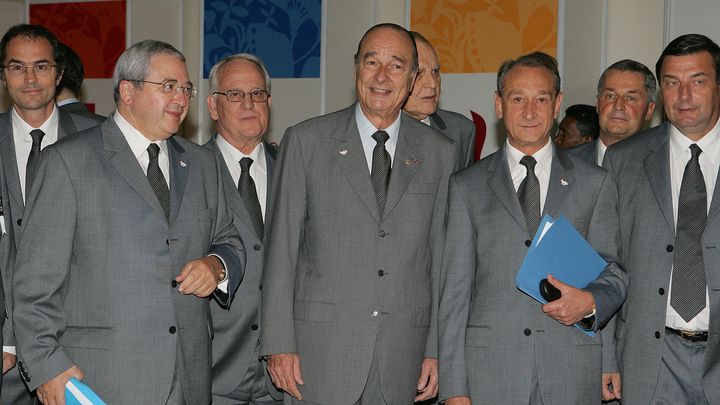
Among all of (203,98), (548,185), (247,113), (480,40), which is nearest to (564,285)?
(548,185)

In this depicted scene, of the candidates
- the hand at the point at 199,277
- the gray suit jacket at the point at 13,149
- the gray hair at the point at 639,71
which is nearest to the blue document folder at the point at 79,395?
the hand at the point at 199,277

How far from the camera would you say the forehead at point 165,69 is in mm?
3064

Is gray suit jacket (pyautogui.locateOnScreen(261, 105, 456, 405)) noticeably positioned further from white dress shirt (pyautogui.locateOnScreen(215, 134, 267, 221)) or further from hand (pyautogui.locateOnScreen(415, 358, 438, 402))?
white dress shirt (pyautogui.locateOnScreen(215, 134, 267, 221))

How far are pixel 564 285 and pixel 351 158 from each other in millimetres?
895

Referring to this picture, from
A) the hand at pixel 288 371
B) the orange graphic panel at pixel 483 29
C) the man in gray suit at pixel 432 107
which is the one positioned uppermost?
the orange graphic panel at pixel 483 29

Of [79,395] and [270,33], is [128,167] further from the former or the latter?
[270,33]

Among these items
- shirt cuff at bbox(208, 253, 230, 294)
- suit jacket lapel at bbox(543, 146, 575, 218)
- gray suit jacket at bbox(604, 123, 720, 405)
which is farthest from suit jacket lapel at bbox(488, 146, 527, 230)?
shirt cuff at bbox(208, 253, 230, 294)

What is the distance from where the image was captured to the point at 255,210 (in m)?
3.73

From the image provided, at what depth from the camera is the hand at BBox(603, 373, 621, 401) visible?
3.36m

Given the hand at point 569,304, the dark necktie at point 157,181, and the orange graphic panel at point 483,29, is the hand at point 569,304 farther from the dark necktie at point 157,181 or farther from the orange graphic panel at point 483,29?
the orange graphic panel at point 483,29

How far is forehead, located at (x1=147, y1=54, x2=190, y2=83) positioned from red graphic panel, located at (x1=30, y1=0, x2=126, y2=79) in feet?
17.0

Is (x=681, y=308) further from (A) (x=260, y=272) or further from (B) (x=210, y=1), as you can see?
(B) (x=210, y=1)

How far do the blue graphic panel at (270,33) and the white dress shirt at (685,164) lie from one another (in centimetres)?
440

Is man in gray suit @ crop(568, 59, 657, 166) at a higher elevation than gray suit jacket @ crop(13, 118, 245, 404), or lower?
Answer: higher
